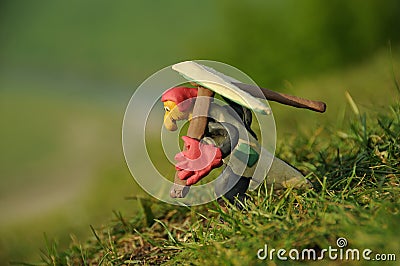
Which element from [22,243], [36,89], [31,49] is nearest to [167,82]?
[22,243]

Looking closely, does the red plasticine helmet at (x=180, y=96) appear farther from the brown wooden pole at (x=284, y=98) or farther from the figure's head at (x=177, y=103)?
the brown wooden pole at (x=284, y=98)

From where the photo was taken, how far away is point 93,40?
9539mm

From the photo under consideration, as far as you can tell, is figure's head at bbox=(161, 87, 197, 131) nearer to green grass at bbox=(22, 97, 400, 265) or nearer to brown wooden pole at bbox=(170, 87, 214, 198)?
brown wooden pole at bbox=(170, 87, 214, 198)

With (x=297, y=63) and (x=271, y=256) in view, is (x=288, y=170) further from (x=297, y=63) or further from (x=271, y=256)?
(x=297, y=63)

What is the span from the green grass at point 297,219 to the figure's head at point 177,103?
28 centimetres

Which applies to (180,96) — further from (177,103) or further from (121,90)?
(121,90)

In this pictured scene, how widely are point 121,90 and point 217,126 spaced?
6.15m

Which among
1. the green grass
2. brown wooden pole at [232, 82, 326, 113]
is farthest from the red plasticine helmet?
the green grass

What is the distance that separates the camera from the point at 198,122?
1.70m

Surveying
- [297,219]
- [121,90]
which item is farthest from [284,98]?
[121,90]

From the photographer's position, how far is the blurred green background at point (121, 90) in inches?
163

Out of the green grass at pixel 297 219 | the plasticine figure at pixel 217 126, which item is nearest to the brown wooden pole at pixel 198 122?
the plasticine figure at pixel 217 126

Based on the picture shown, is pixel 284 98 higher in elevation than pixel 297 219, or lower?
higher

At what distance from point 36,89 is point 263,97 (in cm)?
707
